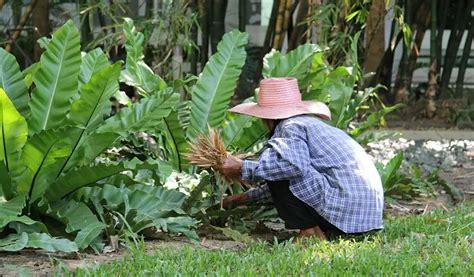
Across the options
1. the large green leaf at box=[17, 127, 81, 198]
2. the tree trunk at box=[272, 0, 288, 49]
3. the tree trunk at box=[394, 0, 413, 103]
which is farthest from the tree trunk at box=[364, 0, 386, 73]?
the large green leaf at box=[17, 127, 81, 198]

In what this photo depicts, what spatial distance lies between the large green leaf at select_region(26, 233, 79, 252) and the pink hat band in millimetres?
1349

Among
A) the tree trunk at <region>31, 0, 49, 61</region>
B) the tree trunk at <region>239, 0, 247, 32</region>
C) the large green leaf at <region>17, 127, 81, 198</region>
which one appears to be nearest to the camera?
the large green leaf at <region>17, 127, 81, 198</region>

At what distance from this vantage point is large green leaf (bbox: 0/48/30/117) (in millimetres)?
4508

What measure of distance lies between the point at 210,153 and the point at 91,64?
3.17 feet

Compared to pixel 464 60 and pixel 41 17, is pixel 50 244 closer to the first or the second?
pixel 41 17

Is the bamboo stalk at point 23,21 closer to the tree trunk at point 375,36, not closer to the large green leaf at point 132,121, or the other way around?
the tree trunk at point 375,36

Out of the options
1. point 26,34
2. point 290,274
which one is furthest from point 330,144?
point 26,34

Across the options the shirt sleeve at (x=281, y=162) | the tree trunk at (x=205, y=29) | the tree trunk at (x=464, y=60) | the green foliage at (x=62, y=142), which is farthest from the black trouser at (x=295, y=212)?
the tree trunk at (x=464, y=60)

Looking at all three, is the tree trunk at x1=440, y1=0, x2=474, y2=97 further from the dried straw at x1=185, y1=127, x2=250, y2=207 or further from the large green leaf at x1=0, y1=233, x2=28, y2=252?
the large green leaf at x1=0, y1=233, x2=28, y2=252

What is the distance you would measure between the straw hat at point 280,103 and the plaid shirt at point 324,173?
0.25 ft

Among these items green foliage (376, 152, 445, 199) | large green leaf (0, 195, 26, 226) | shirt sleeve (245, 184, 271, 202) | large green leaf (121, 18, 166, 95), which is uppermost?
large green leaf (121, 18, 166, 95)

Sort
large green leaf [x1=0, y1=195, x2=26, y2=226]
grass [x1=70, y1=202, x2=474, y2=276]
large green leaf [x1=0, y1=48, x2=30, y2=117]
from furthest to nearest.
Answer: large green leaf [x1=0, y1=48, x2=30, y2=117] < large green leaf [x1=0, y1=195, x2=26, y2=226] < grass [x1=70, y1=202, x2=474, y2=276]

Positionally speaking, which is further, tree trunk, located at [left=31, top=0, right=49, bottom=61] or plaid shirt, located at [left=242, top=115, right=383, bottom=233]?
tree trunk, located at [left=31, top=0, right=49, bottom=61]

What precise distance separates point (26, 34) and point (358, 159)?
7805 mm
